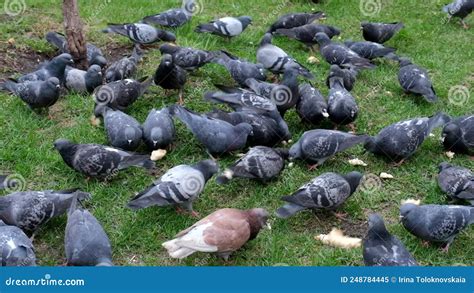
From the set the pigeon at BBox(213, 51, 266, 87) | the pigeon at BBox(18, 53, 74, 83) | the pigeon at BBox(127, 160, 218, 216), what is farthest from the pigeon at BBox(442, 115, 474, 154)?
the pigeon at BBox(18, 53, 74, 83)

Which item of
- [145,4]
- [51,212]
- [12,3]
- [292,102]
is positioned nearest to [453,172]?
[292,102]

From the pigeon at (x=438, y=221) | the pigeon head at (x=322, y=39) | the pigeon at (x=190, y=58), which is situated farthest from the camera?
the pigeon head at (x=322, y=39)

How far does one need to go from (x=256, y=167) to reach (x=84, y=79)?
313 centimetres

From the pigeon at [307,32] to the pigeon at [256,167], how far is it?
355 centimetres

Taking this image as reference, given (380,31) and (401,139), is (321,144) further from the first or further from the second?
(380,31)

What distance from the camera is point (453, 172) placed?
234 inches

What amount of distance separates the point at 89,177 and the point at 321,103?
9.22 ft

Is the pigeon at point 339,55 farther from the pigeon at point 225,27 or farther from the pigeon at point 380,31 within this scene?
the pigeon at point 225,27

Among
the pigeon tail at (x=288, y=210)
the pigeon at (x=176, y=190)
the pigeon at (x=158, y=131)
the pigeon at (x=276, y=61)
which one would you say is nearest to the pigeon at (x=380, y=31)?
the pigeon at (x=276, y=61)

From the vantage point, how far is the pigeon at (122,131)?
6430mm

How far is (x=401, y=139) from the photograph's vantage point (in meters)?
6.41

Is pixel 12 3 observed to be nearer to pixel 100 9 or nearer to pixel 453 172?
pixel 100 9

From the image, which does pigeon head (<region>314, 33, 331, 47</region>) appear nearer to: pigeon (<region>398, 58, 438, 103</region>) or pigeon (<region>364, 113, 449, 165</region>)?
pigeon (<region>398, 58, 438, 103</region>)

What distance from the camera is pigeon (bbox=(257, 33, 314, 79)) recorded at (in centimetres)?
793
